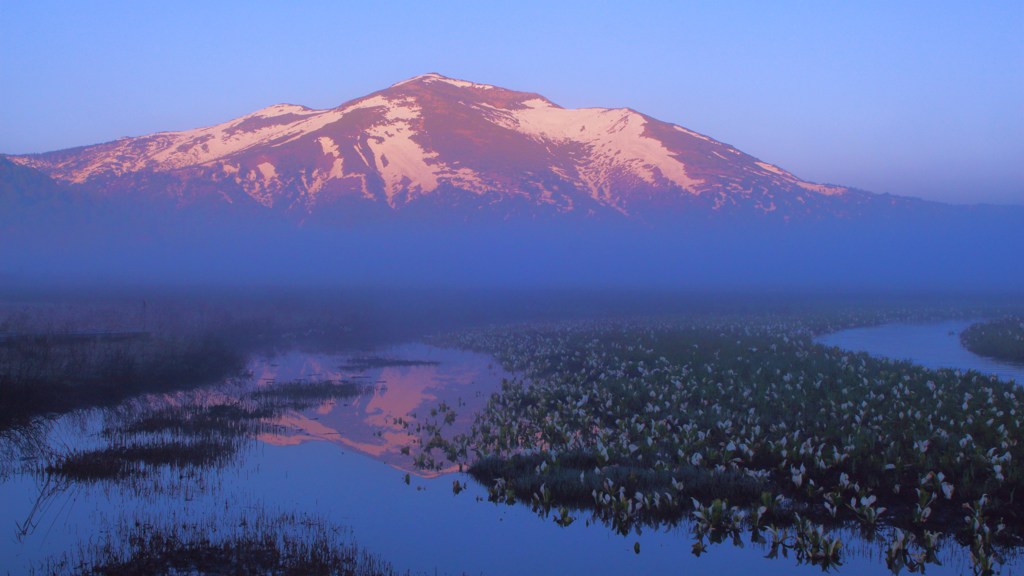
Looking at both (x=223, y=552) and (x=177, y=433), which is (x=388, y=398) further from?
(x=223, y=552)

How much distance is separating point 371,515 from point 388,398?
12.3 metres

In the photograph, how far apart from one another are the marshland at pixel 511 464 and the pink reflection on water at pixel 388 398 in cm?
14

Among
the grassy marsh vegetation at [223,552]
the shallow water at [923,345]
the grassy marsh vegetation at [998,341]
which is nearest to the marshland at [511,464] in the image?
the grassy marsh vegetation at [223,552]

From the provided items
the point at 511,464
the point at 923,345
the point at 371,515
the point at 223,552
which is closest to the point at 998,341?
the point at 923,345

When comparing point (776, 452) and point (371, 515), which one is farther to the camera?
point (776, 452)

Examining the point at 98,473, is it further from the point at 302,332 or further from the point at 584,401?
the point at 302,332

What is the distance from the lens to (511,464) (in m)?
15.0

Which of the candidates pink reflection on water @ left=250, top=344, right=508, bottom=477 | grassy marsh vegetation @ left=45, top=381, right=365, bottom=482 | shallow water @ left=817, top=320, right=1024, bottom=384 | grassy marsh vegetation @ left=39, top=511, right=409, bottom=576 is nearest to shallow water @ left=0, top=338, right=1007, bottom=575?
→ pink reflection on water @ left=250, top=344, right=508, bottom=477

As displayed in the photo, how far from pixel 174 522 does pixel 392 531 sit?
309cm

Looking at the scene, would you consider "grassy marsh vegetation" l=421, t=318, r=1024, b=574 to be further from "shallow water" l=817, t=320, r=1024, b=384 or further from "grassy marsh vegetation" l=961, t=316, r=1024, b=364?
"grassy marsh vegetation" l=961, t=316, r=1024, b=364

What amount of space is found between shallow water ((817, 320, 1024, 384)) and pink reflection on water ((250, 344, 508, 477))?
14815 mm

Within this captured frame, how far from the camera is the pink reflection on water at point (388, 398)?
18688 mm

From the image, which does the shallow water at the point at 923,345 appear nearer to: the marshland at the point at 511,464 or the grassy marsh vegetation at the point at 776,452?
the marshland at the point at 511,464

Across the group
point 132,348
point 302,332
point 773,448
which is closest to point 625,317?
point 302,332
